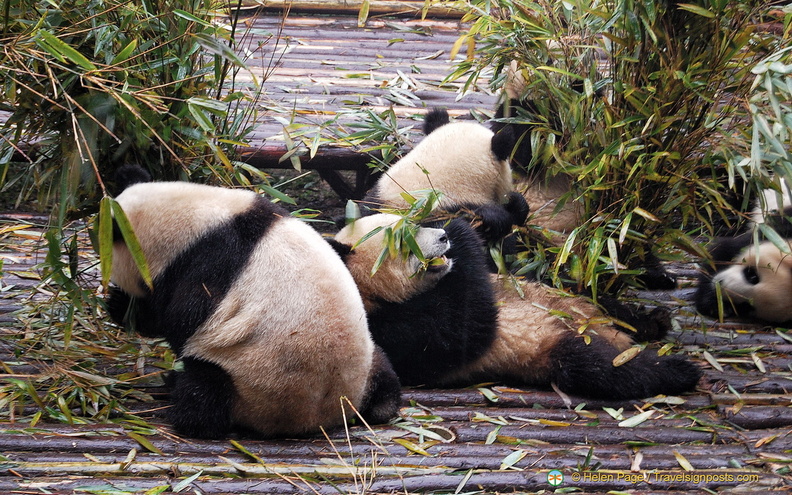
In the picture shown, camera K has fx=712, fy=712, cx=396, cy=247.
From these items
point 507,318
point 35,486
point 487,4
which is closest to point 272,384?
point 35,486

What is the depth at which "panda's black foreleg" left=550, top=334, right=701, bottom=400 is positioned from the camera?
2.75 meters

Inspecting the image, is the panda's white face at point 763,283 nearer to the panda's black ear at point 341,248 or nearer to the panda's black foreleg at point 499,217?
the panda's black foreleg at point 499,217

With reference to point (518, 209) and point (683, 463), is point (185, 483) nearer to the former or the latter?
point (683, 463)

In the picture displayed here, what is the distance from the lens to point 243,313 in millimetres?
2336

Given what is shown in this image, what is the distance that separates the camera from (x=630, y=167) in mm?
2809

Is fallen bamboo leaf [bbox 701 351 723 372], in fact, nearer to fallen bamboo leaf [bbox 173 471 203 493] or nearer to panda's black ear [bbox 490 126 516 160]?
panda's black ear [bbox 490 126 516 160]

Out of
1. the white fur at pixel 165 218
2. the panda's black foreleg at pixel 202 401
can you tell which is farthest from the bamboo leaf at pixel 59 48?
the panda's black foreleg at pixel 202 401

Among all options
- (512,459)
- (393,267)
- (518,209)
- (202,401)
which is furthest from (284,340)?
(518,209)

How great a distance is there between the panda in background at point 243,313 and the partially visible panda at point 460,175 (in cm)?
94

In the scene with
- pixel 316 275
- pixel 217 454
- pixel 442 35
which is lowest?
pixel 217 454

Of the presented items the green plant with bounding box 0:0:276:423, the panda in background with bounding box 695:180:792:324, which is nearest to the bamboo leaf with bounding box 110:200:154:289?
the green plant with bounding box 0:0:276:423

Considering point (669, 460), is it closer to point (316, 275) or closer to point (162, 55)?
point (316, 275)

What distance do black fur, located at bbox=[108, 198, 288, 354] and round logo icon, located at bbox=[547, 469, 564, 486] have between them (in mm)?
1175

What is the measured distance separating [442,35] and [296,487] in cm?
435
